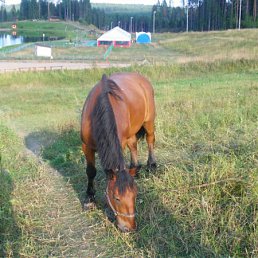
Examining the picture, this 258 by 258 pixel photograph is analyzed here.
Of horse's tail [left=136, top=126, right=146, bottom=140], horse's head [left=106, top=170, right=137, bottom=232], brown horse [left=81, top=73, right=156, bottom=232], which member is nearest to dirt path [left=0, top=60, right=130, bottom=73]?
horse's tail [left=136, top=126, right=146, bottom=140]

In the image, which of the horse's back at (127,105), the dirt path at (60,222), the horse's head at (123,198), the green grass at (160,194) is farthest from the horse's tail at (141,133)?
the horse's head at (123,198)

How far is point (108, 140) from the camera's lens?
4160 millimetres

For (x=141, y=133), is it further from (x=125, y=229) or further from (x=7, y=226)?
(x=7, y=226)

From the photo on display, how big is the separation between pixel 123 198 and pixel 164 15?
105m

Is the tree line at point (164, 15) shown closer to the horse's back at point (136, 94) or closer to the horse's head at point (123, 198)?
the horse's back at point (136, 94)

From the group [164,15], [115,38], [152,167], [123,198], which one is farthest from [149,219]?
[164,15]

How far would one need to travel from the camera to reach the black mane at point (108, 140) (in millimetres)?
3861

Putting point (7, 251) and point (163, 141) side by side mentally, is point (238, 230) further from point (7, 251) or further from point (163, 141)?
point (163, 141)

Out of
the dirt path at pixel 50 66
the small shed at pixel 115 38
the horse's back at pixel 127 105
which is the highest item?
the small shed at pixel 115 38

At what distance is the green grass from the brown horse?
312 mm

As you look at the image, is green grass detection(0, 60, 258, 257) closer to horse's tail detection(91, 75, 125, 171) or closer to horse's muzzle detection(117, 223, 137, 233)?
horse's muzzle detection(117, 223, 137, 233)

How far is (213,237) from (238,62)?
1629 cm

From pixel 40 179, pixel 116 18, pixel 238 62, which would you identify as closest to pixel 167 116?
pixel 40 179

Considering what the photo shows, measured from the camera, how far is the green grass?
3816 millimetres
